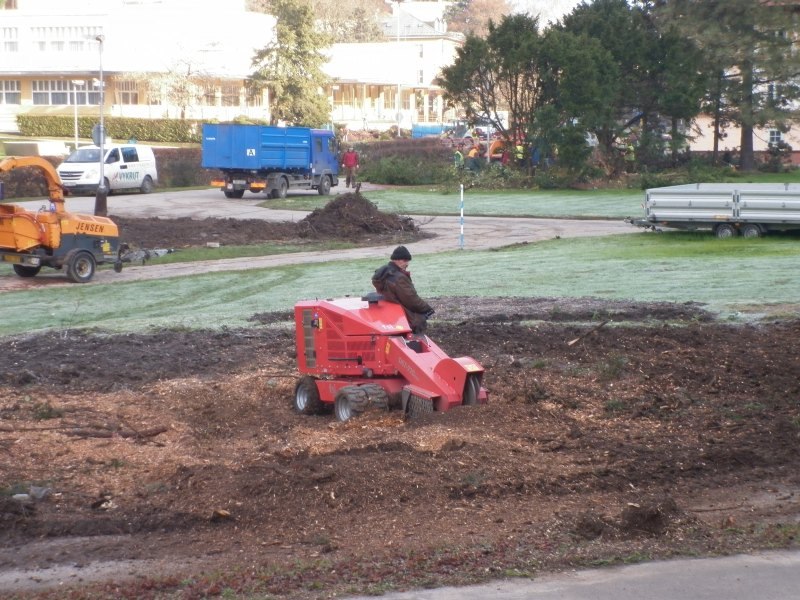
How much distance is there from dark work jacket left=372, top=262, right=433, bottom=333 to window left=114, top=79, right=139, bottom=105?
217 ft

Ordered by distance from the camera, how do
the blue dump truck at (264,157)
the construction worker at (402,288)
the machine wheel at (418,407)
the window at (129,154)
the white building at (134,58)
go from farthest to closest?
the white building at (134,58)
the window at (129,154)
the blue dump truck at (264,157)
the construction worker at (402,288)
the machine wheel at (418,407)

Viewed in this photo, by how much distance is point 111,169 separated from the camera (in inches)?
1780

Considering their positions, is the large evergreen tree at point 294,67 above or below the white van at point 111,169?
above

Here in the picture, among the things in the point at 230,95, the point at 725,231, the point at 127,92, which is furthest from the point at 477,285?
the point at 230,95

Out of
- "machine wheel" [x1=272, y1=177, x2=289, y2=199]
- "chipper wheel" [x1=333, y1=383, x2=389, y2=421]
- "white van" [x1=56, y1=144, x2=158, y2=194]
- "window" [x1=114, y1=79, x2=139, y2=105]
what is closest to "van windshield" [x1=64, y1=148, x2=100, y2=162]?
"white van" [x1=56, y1=144, x2=158, y2=194]

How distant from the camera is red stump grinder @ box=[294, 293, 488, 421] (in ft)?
33.5

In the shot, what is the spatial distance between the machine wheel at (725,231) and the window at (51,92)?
56.7 meters

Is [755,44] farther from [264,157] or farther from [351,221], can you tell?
[264,157]

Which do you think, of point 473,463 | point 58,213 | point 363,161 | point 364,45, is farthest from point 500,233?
point 364,45

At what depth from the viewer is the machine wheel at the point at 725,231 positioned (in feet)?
92.1

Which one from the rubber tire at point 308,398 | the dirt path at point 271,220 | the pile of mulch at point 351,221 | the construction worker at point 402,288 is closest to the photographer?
the construction worker at point 402,288

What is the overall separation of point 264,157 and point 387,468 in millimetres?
37017

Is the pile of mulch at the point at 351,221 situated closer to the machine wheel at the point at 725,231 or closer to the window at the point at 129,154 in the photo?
the machine wheel at the point at 725,231

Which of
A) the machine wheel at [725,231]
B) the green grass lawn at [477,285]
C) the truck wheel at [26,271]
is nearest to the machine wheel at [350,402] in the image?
the green grass lawn at [477,285]
